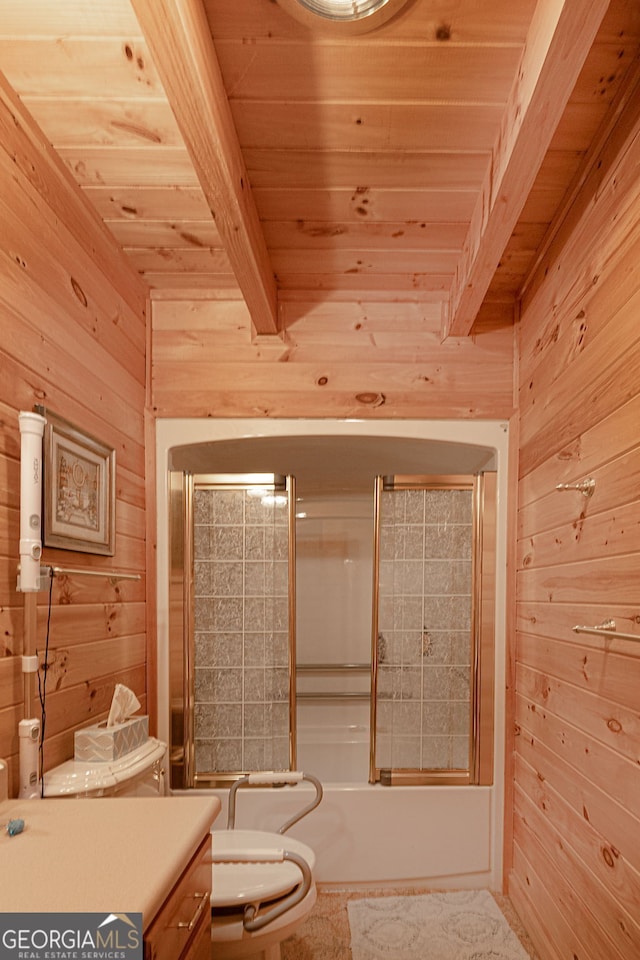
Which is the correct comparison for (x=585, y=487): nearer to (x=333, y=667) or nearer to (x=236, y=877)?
(x=236, y=877)

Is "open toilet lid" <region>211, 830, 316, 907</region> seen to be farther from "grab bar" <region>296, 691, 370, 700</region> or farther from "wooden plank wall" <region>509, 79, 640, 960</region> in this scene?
"grab bar" <region>296, 691, 370, 700</region>

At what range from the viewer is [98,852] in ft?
3.51

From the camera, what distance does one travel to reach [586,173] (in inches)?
69.5

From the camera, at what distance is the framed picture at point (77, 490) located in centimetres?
164

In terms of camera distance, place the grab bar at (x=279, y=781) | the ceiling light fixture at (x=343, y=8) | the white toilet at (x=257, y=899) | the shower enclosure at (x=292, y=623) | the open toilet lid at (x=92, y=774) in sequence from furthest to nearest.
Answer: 1. the shower enclosure at (x=292, y=623)
2. the grab bar at (x=279, y=781)
3. the white toilet at (x=257, y=899)
4. the open toilet lid at (x=92, y=774)
5. the ceiling light fixture at (x=343, y=8)

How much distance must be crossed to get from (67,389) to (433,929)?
2.20 m

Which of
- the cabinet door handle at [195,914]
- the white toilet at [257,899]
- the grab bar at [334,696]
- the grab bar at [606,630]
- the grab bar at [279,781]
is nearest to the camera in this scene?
the cabinet door handle at [195,914]

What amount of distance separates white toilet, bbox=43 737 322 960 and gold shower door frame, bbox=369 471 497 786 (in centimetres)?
80

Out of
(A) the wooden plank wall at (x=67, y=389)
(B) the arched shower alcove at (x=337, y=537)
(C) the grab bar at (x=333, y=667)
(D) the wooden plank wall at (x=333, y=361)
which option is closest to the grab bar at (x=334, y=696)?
(B) the arched shower alcove at (x=337, y=537)

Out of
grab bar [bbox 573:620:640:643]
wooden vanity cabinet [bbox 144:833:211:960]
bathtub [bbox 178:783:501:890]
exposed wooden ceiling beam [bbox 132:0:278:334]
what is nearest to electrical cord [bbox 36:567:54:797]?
wooden vanity cabinet [bbox 144:833:211:960]

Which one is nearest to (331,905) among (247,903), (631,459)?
(247,903)

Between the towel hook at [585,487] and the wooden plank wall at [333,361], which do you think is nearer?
the towel hook at [585,487]

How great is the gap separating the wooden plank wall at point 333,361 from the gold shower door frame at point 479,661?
1.09ft
